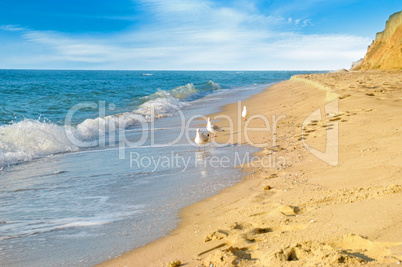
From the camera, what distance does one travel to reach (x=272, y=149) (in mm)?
7891

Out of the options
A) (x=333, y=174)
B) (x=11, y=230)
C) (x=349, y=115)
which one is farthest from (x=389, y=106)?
(x=11, y=230)

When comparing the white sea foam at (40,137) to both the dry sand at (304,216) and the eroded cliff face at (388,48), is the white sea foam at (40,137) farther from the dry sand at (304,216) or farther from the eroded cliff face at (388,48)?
the eroded cliff face at (388,48)

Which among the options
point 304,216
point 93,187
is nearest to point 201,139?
point 93,187

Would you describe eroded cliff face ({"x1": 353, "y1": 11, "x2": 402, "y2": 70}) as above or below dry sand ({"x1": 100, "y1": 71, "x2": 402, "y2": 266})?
above

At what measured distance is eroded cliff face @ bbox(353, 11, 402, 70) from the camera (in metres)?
30.0

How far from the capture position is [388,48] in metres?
34.5

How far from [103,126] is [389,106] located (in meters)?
10.2

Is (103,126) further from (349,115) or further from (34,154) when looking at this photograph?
(349,115)

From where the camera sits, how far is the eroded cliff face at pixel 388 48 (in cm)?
3003

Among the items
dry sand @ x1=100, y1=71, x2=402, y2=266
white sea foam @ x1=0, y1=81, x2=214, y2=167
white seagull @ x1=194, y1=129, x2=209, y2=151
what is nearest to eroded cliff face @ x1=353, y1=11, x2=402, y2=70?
white sea foam @ x1=0, y1=81, x2=214, y2=167

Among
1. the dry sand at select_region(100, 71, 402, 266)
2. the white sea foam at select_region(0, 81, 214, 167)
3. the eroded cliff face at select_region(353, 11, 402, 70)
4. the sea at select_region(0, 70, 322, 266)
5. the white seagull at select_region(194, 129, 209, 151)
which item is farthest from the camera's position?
the eroded cliff face at select_region(353, 11, 402, 70)

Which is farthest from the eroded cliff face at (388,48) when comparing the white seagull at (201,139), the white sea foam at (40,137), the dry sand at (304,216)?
the dry sand at (304,216)

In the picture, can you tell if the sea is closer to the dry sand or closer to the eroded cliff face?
the dry sand

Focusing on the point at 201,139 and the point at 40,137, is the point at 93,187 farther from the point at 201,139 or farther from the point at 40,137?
the point at 40,137
